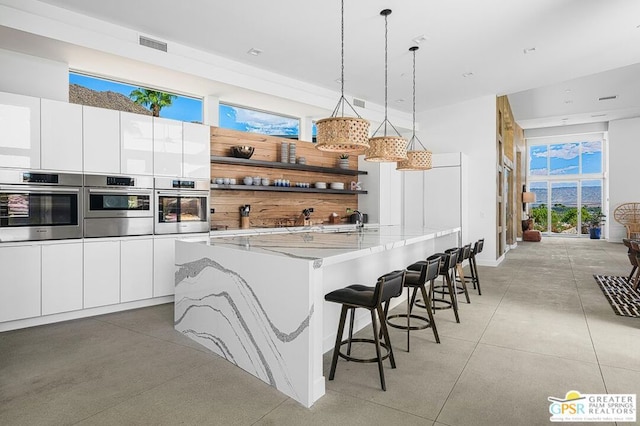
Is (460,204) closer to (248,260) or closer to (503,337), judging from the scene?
(503,337)

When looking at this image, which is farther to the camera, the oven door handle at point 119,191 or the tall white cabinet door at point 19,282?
the oven door handle at point 119,191

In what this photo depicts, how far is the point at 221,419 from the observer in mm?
2152

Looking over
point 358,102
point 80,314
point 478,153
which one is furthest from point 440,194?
point 80,314

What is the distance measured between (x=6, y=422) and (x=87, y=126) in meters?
2.93

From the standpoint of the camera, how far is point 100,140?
4.11 metres

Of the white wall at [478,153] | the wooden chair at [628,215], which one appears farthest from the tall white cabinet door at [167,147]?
the wooden chair at [628,215]

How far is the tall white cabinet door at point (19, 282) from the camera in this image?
11.7 feet

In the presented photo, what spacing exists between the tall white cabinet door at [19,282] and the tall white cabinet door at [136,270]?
2.56ft

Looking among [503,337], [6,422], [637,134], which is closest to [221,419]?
[6,422]

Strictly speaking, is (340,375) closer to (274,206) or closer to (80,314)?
(80,314)

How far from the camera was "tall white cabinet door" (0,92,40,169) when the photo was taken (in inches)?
140

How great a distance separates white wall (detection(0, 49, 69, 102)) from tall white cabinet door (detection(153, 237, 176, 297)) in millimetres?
1963

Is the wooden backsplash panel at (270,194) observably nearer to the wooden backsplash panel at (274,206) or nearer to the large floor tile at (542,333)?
the wooden backsplash panel at (274,206)

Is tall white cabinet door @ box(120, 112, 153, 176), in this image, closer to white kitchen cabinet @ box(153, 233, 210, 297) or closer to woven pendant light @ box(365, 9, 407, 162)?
white kitchen cabinet @ box(153, 233, 210, 297)
